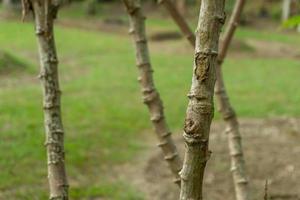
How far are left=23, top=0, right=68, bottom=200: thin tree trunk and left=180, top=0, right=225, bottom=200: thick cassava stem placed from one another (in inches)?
36.2

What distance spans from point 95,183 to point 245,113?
424cm

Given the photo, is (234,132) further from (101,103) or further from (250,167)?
(101,103)

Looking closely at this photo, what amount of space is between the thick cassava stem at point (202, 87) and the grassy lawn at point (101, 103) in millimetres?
4082

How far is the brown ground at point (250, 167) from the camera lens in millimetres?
5762

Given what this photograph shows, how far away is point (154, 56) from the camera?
1752 cm

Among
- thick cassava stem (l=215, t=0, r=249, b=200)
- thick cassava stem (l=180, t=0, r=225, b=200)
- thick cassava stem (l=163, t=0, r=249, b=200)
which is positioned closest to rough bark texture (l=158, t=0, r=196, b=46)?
thick cassava stem (l=163, t=0, r=249, b=200)

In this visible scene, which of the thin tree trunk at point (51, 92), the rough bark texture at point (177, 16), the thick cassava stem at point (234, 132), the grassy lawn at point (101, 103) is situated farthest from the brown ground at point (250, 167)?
the thin tree trunk at point (51, 92)

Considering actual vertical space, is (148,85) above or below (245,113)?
below

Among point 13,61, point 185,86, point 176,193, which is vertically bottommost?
point 176,193

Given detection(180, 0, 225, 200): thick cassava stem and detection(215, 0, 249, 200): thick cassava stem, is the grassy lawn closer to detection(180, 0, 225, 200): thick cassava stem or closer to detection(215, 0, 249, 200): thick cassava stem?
detection(215, 0, 249, 200): thick cassava stem

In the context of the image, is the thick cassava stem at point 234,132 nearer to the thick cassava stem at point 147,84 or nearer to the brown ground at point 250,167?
the thick cassava stem at point 147,84

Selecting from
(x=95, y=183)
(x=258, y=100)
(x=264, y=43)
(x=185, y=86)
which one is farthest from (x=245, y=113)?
(x=264, y=43)

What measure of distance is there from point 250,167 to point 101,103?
4.26 m

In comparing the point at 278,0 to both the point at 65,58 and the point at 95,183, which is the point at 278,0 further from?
the point at 95,183
